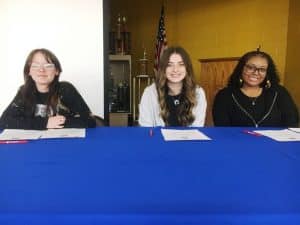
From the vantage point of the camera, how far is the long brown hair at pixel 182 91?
6.45 ft

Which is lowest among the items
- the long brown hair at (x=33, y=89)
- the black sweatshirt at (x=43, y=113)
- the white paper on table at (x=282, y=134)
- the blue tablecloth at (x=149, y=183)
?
the white paper on table at (x=282, y=134)

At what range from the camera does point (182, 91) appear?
80.4 inches

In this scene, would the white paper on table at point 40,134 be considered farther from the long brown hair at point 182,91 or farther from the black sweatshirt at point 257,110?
the black sweatshirt at point 257,110

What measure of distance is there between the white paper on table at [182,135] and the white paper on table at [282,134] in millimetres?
295

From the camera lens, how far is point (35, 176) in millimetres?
788

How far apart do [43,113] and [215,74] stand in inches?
99.6

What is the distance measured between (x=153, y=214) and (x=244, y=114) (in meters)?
1.56

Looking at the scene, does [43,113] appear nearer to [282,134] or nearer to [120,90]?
[282,134]

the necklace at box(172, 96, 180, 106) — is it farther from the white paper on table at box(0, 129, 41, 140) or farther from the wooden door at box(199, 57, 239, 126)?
the wooden door at box(199, 57, 239, 126)

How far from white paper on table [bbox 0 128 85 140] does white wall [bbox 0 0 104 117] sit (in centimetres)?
96

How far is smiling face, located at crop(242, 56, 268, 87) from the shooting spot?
6.78 ft

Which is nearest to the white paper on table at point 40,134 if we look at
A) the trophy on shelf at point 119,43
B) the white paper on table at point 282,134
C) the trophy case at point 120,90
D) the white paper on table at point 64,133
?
the white paper on table at point 64,133

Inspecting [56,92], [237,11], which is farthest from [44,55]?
[237,11]

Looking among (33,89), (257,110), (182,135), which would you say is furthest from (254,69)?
(33,89)
